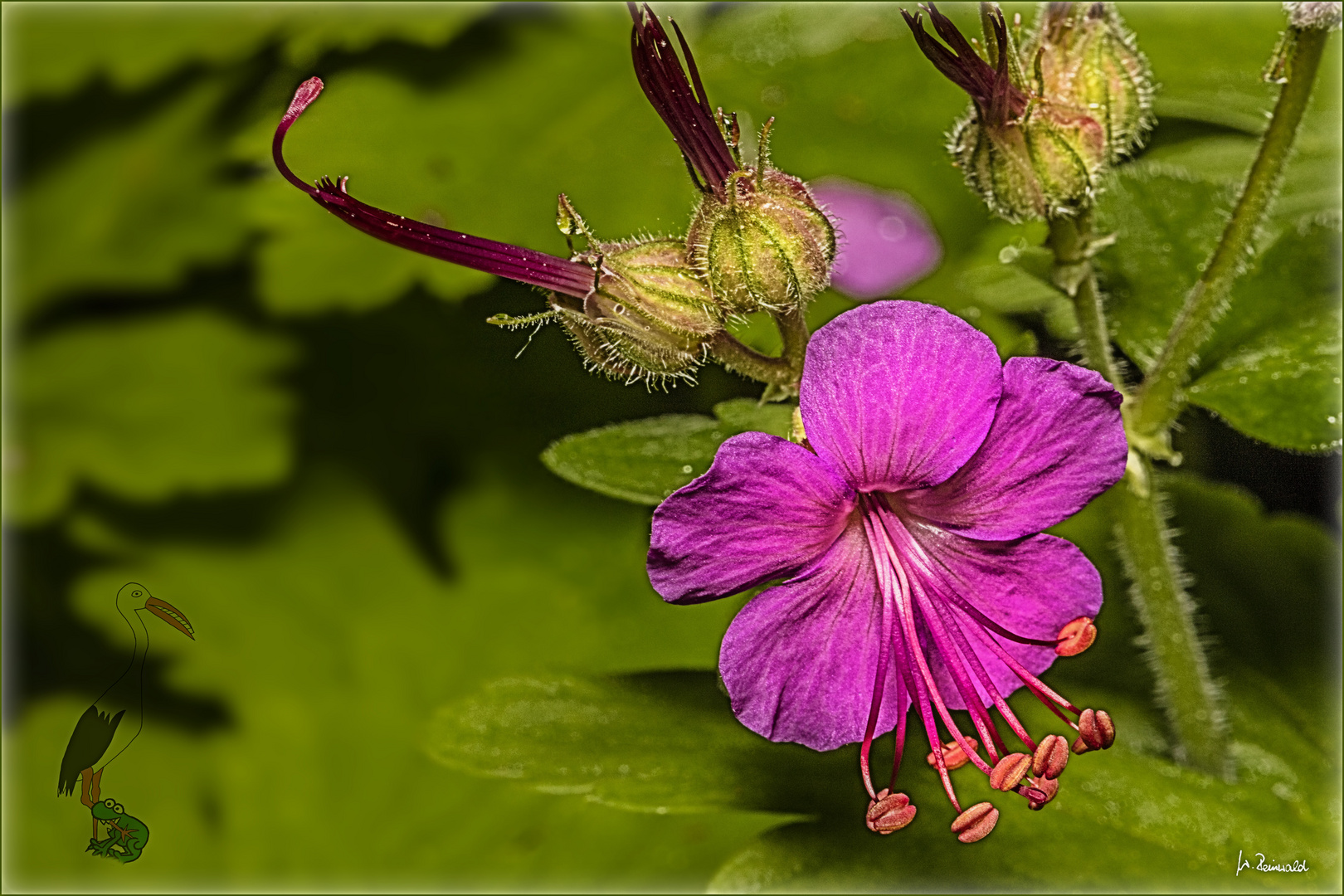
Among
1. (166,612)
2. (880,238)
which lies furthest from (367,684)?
(880,238)

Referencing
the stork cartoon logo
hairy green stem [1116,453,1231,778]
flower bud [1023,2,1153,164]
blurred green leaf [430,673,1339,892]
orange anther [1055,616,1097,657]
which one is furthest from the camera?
the stork cartoon logo

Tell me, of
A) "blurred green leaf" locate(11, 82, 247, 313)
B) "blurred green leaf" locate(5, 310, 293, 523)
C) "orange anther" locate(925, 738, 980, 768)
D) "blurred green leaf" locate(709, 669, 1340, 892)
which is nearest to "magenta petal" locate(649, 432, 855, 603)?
"orange anther" locate(925, 738, 980, 768)

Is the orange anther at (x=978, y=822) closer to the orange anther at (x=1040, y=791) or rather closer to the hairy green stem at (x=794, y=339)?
→ the orange anther at (x=1040, y=791)

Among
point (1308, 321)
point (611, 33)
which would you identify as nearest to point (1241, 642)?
point (1308, 321)

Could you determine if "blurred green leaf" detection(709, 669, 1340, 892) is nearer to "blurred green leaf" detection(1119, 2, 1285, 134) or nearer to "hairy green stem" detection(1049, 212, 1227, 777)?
"hairy green stem" detection(1049, 212, 1227, 777)

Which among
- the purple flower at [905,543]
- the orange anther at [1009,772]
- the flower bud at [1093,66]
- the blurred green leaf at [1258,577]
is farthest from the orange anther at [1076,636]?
the blurred green leaf at [1258,577]
